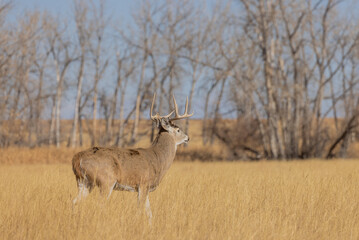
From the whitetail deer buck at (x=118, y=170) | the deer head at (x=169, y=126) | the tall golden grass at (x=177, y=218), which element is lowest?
the tall golden grass at (x=177, y=218)

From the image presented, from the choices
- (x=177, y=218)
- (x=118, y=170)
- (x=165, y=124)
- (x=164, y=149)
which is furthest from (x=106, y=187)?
(x=165, y=124)

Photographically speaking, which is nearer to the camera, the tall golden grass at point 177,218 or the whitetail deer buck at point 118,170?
the tall golden grass at point 177,218

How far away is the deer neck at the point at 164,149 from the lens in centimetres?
743

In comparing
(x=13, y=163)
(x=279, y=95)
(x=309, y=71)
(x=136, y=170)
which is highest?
(x=309, y=71)

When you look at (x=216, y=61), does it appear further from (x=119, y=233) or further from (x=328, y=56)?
(x=119, y=233)

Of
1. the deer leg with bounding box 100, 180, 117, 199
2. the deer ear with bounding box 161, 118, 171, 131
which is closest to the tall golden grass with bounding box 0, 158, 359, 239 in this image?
the deer leg with bounding box 100, 180, 117, 199

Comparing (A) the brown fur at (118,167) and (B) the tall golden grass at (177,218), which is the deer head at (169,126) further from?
(B) the tall golden grass at (177,218)

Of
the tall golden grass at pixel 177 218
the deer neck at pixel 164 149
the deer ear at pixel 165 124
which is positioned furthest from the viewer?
the deer ear at pixel 165 124

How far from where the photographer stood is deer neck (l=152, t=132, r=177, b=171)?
7425 millimetres

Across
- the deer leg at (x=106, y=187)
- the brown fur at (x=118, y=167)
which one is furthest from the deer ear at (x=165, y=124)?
the deer leg at (x=106, y=187)

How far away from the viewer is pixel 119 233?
5.04 metres

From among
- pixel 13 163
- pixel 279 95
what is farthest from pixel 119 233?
pixel 279 95

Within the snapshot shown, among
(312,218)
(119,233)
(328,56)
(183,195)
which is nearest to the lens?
(119,233)

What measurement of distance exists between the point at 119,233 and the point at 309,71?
79.1ft
